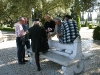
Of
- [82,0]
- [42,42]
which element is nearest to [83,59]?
[42,42]

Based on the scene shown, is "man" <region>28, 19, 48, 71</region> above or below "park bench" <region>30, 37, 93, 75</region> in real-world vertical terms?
above

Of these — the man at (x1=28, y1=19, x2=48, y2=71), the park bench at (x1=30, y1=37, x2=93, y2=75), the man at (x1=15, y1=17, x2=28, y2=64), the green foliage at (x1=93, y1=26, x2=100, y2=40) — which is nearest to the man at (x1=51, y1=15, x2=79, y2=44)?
the park bench at (x1=30, y1=37, x2=93, y2=75)

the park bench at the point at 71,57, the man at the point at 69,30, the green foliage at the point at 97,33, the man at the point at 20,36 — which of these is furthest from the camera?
the green foliage at the point at 97,33

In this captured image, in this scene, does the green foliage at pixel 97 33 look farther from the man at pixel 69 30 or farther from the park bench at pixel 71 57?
the man at pixel 69 30

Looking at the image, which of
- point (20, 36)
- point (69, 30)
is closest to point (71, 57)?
point (69, 30)

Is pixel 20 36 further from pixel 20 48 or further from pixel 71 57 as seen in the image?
pixel 71 57

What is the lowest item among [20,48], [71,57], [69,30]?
[71,57]

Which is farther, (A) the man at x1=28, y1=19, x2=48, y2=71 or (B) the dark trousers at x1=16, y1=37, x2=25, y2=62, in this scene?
(B) the dark trousers at x1=16, y1=37, x2=25, y2=62

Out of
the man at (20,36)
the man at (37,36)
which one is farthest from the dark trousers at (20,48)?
the man at (37,36)

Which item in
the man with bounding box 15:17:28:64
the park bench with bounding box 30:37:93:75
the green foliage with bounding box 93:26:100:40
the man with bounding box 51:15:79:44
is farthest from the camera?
the green foliage with bounding box 93:26:100:40

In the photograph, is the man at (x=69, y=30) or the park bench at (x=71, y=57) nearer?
the park bench at (x=71, y=57)

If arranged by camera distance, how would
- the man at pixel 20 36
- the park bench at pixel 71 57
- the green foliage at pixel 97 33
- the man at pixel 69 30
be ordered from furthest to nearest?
the green foliage at pixel 97 33 < the man at pixel 20 36 < the man at pixel 69 30 < the park bench at pixel 71 57

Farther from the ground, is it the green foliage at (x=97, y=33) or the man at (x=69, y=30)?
the man at (x=69, y=30)

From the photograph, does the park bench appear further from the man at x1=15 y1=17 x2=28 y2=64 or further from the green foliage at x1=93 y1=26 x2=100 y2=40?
the green foliage at x1=93 y1=26 x2=100 y2=40
